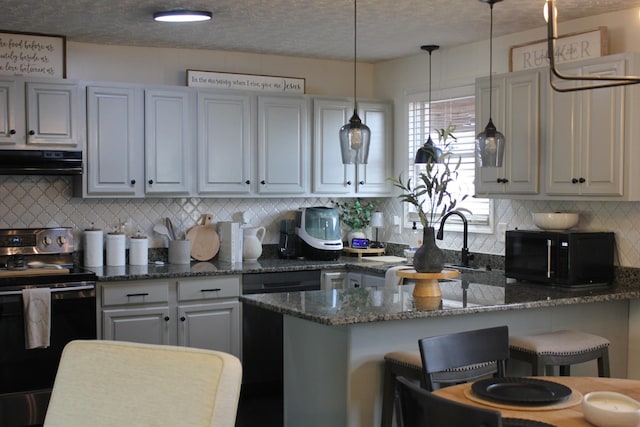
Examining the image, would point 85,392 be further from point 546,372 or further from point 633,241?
point 633,241

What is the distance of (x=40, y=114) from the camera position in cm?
507

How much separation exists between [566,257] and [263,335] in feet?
7.05

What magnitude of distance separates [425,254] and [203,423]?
214 centimetres

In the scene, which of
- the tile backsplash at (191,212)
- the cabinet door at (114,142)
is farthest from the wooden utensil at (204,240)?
the cabinet door at (114,142)

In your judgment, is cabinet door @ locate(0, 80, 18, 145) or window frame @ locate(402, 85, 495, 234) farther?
window frame @ locate(402, 85, 495, 234)

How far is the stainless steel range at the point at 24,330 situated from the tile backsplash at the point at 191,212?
0.51 meters

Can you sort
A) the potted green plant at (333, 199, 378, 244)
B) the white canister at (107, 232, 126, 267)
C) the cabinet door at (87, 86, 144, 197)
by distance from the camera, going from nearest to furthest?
the cabinet door at (87, 86, 144, 197)
the white canister at (107, 232, 126, 267)
the potted green plant at (333, 199, 378, 244)

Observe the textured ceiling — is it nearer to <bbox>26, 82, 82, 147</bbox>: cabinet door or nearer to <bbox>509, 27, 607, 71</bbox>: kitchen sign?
<bbox>509, 27, 607, 71</bbox>: kitchen sign

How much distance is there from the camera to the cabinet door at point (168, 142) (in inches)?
214

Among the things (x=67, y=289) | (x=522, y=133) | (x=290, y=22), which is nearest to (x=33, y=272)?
(x=67, y=289)

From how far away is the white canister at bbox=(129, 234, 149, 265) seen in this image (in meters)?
5.47

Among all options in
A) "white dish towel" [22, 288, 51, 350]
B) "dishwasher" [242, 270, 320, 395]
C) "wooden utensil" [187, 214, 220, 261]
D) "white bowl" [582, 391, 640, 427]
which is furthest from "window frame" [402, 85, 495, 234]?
"white bowl" [582, 391, 640, 427]

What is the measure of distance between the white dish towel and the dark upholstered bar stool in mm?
2619

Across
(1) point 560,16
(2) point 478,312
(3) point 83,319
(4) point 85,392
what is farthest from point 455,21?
(4) point 85,392
